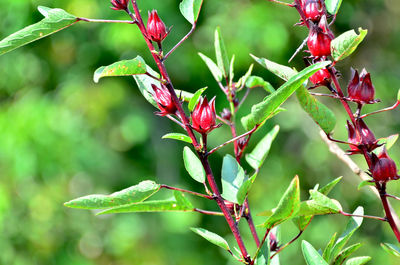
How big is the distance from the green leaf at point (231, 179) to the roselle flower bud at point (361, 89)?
106mm

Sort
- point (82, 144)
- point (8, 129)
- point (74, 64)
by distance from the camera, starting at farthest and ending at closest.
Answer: point (74, 64) < point (82, 144) < point (8, 129)

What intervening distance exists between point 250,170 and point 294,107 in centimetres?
46

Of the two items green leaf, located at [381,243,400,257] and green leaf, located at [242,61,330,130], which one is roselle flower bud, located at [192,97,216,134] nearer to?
green leaf, located at [242,61,330,130]

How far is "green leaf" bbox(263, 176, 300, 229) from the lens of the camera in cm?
35

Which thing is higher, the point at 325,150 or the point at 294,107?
the point at 294,107

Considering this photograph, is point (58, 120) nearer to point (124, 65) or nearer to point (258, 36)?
point (258, 36)

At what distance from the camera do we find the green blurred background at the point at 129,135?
3094mm

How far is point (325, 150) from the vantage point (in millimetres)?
3324

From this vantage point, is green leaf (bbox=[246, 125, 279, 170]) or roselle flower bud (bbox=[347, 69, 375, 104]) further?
green leaf (bbox=[246, 125, 279, 170])

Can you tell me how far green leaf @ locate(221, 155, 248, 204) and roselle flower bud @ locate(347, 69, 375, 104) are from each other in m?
0.11

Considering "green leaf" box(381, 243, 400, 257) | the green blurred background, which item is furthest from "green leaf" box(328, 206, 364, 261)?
the green blurred background

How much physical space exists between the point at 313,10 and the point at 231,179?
0.48 feet

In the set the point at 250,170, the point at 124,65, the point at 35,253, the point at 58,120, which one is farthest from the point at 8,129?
the point at 124,65

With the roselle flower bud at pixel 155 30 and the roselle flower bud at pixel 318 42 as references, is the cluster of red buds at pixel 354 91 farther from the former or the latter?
the roselle flower bud at pixel 155 30
